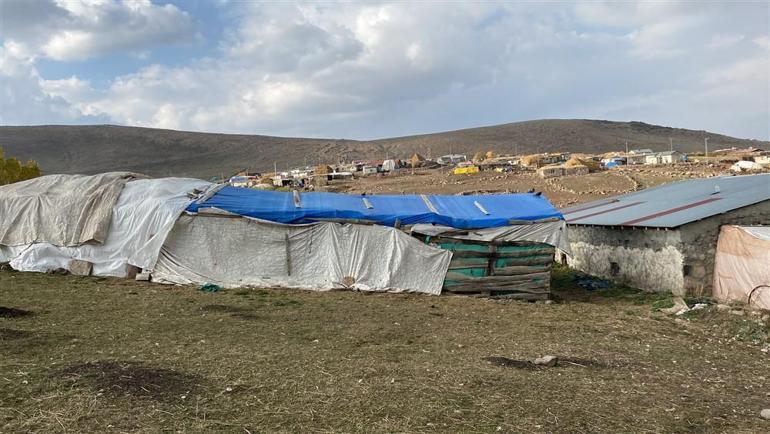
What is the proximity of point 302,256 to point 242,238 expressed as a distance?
1.41 m

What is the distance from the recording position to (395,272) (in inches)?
509

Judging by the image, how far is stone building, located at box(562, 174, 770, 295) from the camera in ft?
42.1

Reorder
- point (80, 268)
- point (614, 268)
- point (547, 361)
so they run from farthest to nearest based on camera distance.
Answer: point (614, 268) < point (80, 268) < point (547, 361)

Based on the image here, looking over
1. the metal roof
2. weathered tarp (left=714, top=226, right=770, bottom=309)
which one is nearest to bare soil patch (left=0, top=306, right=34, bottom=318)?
the metal roof

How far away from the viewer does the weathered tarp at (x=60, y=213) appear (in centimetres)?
1309

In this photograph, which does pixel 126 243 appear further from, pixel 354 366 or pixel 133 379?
pixel 354 366

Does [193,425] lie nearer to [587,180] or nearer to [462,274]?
[462,274]

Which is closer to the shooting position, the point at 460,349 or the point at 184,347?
the point at 184,347

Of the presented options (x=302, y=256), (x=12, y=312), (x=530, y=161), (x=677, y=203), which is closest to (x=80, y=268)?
(x=12, y=312)

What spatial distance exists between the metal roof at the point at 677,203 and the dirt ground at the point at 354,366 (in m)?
3.34

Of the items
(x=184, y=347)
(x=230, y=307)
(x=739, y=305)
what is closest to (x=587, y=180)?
(x=739, y=305)

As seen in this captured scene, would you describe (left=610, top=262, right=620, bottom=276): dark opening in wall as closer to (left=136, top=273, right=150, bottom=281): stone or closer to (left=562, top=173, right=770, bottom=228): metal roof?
(left=562, top=173, right=770, bottom=228): metal roof

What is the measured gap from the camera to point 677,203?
1577 centimetres

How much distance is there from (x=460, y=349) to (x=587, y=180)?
3561 cm
